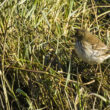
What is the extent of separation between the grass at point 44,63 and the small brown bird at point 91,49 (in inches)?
5.7

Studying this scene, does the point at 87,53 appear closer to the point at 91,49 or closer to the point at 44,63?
the point at 91,49

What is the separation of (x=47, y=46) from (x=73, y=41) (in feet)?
1.65

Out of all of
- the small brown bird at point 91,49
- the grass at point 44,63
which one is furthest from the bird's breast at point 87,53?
the grass at point 44,63

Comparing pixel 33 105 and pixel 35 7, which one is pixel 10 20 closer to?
pixel 35 7

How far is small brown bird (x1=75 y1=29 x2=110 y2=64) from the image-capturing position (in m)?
4.52

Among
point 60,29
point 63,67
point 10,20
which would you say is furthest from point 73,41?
point 10,20

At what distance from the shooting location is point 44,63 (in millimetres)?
4562

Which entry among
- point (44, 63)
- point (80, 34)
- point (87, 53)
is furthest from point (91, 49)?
point (44, 63)

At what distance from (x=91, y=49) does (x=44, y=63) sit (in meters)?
0.62

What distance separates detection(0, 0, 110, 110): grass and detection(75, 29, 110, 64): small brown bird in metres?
0.15

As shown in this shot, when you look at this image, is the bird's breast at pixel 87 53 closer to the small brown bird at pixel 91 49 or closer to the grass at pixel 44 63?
the small brown bird at pixel 91 49

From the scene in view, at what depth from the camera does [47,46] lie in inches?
184

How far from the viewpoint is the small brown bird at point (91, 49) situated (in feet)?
14.8

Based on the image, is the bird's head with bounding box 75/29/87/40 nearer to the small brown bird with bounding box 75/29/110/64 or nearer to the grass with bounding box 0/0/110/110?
the small brown bird with bounding box 75/29/110/64
